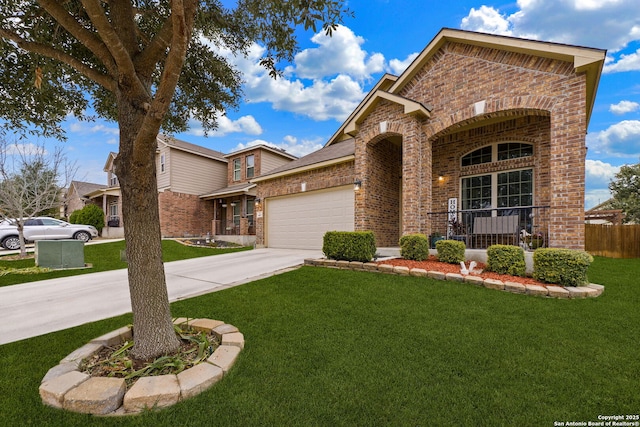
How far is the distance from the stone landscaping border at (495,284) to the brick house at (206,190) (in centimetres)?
1037

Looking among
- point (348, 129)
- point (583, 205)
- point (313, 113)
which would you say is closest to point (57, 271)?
point (348, 129)

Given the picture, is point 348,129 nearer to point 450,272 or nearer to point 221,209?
point 450,272

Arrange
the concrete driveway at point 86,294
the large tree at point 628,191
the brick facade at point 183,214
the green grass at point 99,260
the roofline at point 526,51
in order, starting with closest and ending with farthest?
the concrete driveway at point 86,294 < the roofline at point 526,51 < the green grass at point 99,260 < the brick facade at point 183,214 < the large tree at point 628,191

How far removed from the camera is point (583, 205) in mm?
5586

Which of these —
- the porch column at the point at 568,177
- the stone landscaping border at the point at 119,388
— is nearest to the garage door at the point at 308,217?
the porch column at the point at 568,177

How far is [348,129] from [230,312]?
691 cm

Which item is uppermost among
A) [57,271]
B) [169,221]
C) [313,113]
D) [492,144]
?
[313,113]

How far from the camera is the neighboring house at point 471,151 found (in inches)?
232

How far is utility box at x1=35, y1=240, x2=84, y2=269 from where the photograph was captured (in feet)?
25.3

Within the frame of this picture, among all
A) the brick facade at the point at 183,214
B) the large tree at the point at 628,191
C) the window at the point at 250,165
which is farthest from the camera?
the large tree at the point at 628,191

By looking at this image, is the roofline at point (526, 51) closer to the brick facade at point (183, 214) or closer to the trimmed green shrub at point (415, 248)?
the trimmed green shrub at point (415, 248)

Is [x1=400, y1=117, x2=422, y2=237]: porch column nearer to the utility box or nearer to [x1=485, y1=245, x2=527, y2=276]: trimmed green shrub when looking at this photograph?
[x1=485, y1=245, x2=527, y2=276]: trimmed green shrub

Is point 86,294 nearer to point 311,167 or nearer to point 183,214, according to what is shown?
point 311,167

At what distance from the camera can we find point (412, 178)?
7.68 meters
